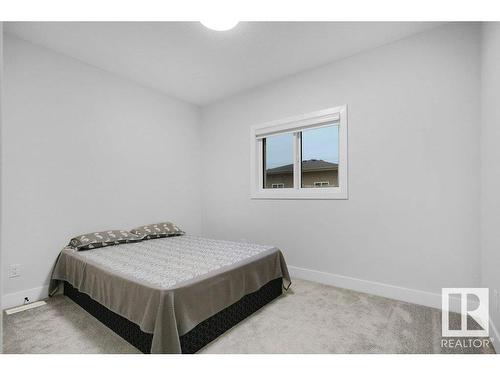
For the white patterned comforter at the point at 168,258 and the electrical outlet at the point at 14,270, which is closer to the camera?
the white patterned comforter at the point at 168,258

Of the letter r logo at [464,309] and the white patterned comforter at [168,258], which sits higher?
the white patterned comforter at [168,258]

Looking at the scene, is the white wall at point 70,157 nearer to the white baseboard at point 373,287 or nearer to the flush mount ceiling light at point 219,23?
the flush mount ceiling light at point 219,23

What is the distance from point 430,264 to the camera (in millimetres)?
2496

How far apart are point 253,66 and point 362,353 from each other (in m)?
2.98

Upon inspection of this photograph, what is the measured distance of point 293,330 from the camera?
2090mm

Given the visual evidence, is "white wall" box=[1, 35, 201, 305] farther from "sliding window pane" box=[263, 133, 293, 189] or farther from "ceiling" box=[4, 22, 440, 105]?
"sliding window pane" box=[263, 133, 293, 189]

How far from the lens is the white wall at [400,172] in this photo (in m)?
2.36

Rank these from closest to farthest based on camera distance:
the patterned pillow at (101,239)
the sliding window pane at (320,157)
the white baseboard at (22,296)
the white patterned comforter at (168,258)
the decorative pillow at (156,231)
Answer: the white patterned comforter at (168,258) → the white baseboard at (22,296) → the patterned pillow at (101,239) → the sliding window pane at (320,157) → the decorative pillow at (156,231)

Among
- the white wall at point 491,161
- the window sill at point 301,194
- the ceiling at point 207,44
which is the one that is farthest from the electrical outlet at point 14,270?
the white wall at point 491,161

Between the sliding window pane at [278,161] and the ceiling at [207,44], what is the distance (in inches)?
32.4

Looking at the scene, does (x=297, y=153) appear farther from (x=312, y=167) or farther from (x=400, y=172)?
(x=400, y=172)

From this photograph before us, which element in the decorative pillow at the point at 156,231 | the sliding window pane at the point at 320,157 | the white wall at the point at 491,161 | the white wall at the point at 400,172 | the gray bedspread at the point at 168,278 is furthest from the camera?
the decorative pillow at the point at 156,231

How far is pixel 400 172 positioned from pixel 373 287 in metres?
1.21

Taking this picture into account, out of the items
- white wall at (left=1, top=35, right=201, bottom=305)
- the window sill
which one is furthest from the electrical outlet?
the window sill
